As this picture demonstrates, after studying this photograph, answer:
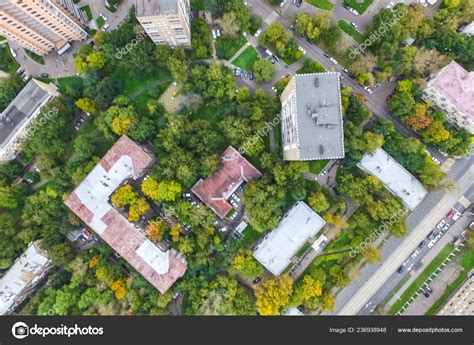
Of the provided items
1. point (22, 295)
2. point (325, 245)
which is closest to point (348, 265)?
point (325, 245)

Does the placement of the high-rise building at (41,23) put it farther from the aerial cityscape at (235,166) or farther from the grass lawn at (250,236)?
the grass lawn at (250,236)

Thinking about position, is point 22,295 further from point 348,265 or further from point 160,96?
point 348,265

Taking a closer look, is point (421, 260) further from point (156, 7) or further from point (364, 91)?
point (156, 7)

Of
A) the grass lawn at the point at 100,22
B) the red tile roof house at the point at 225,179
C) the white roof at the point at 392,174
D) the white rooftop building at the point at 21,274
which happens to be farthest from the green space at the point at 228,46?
the white rooftop building at the point at 21,274

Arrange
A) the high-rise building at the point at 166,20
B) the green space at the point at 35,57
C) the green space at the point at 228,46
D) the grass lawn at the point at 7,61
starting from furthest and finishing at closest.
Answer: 1. the grass lawn at the point at 7,61
2. the green space at the point at 35,57
3. the green space at the point at 228,46
4. the high-rise building at the point at 166,20

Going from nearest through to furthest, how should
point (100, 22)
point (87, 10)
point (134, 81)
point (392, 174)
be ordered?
point (392, 174) < point (134, 81) < point (87, 10) < point (100, 22)

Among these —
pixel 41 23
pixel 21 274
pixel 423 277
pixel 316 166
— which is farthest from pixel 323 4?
pixel 21 274
